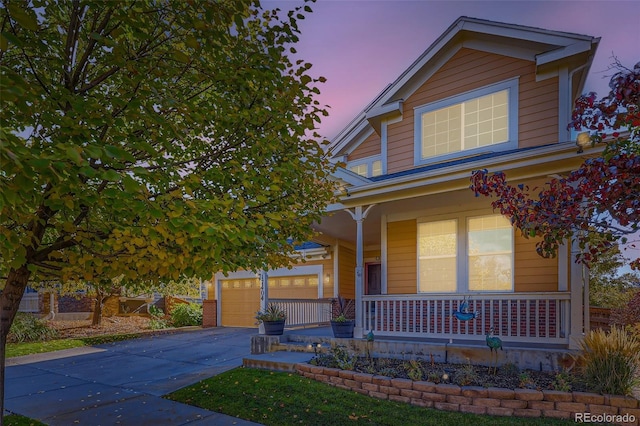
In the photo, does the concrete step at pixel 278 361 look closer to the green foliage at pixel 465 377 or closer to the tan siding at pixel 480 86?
the green foliage at pixel 465 377

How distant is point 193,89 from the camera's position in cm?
477

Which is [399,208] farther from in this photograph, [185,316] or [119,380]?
[185,316]

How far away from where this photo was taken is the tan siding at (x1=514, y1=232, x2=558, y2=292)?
8078mm

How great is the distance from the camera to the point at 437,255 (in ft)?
31.0

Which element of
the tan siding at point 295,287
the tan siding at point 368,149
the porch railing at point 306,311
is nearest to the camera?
the porch railing at point 306,311

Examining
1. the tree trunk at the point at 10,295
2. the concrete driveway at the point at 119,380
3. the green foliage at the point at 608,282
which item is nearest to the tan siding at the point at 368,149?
the concrete driveway at the point at 119,380

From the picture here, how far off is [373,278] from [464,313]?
643cm

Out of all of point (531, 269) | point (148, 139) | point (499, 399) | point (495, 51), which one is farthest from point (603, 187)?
point (495, 51)

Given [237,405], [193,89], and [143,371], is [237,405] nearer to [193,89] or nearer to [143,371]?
[143,371]

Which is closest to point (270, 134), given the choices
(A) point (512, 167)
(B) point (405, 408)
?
(B) point (405, 408)

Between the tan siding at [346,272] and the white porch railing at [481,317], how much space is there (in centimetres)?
504

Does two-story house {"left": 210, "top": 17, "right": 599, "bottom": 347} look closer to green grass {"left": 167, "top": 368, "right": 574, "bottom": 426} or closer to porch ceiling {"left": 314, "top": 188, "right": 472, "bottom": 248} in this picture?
porch ceiling {"left": 314, "top": 188, "right": 472, "bottom": 248}

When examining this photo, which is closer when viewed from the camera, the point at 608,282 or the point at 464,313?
the point at 464,313

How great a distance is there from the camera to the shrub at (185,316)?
1812cm
